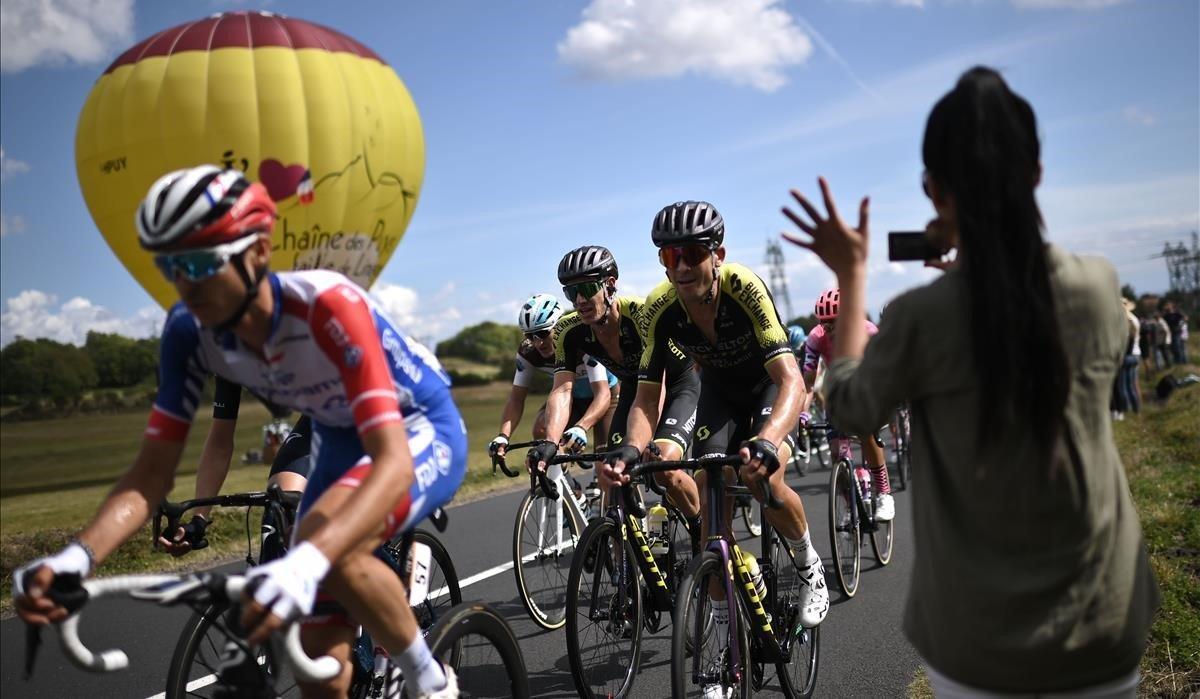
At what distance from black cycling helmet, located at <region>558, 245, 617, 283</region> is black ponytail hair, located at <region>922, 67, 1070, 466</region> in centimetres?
470

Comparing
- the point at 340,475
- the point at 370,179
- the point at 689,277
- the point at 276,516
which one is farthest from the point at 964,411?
the point at 370,179

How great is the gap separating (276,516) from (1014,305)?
3.56 meters

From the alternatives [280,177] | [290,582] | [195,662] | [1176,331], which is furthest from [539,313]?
[1176,331]

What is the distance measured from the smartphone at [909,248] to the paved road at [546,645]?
355 centimetres

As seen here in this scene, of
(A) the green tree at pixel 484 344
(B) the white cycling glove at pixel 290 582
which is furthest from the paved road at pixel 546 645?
(A) the green tree at pixel 484 344

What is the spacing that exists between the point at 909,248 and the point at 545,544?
6.02 meters

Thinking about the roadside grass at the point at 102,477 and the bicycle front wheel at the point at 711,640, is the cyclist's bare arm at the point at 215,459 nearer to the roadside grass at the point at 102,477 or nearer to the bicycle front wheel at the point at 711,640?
the bicycle front wheel at the point at 711,640

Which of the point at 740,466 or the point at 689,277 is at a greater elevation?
the point at 689,277

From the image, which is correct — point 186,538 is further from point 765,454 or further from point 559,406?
point 559,406

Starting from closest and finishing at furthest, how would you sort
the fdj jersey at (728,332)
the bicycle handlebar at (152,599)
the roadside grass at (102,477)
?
the bicycle handlebar at (152,599), the fdj jersey at (728,332), the roadside grass at (102,477)

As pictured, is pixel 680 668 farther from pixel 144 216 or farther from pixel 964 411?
pixel 144 216

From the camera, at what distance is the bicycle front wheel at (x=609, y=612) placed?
17.3 ft

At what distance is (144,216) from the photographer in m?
2.72

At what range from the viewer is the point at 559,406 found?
7.27m
